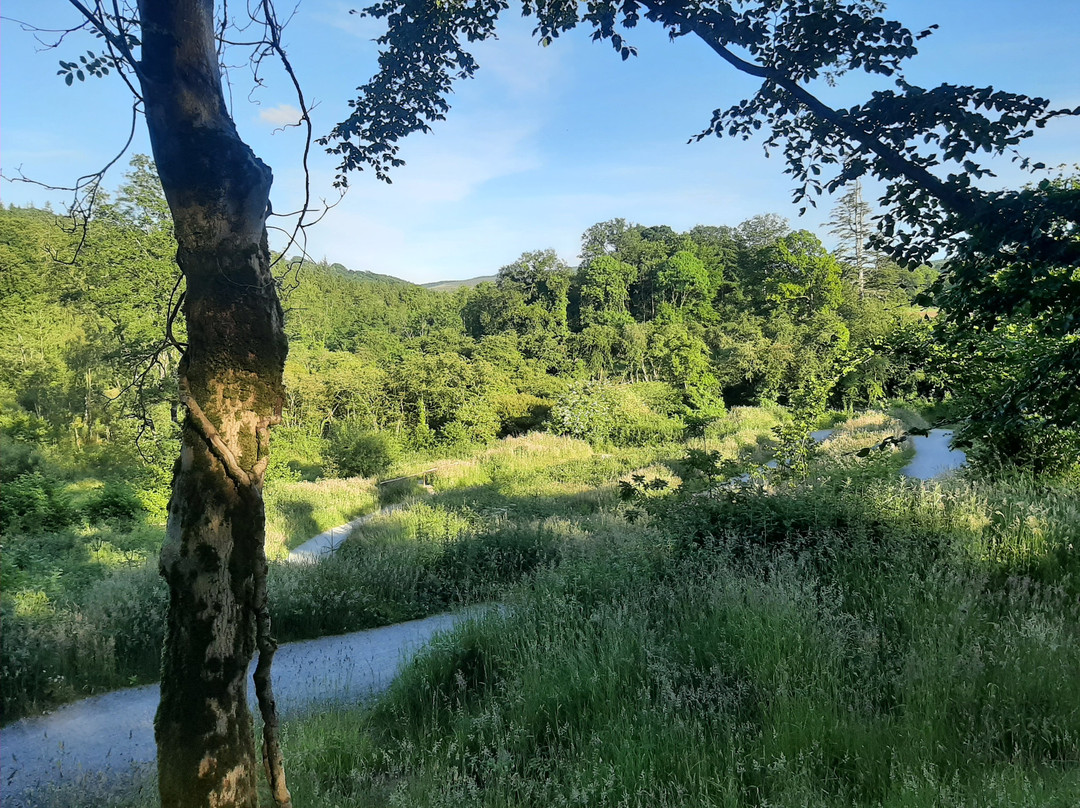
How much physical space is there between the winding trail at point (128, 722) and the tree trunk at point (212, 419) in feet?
6.02

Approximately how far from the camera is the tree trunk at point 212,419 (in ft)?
5.77

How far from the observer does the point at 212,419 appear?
1.90 metres

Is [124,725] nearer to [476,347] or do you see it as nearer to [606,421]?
[606,421]

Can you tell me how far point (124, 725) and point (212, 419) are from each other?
4424mm

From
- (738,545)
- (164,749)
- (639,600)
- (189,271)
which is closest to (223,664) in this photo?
(164,749)

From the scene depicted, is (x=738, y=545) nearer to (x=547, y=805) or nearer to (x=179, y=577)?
(x=547, y=805)

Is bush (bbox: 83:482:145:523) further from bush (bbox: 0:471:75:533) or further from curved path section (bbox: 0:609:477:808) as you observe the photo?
curved path section (bbox: 0:609:477:808)

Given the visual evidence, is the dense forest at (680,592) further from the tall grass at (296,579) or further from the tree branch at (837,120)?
the tree branch at (837,120)

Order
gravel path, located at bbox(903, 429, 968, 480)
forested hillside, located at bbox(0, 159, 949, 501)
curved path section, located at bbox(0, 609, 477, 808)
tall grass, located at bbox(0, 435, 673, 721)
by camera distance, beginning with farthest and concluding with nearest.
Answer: gravel path, located at bbox(903, 429, 968, 480) < forested hillside, located at bbox(0, 159, 949, 501) < tall grass, located at bbox(0, 435, 673, 721) < curved path section, located at bbox(0, 609, 477, 808)

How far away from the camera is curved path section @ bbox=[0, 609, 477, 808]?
11.7 feet

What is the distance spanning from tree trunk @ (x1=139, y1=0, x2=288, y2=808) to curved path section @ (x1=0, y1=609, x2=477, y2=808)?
1.79 metres

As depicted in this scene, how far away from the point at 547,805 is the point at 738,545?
4062 mm

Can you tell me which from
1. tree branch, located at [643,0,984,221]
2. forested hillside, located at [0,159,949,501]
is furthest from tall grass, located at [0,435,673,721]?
tree branch, located at [643,0,984,221]

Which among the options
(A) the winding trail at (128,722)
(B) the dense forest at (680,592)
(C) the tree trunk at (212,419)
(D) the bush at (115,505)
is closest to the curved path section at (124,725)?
(A) the winding trail at (128,722)
